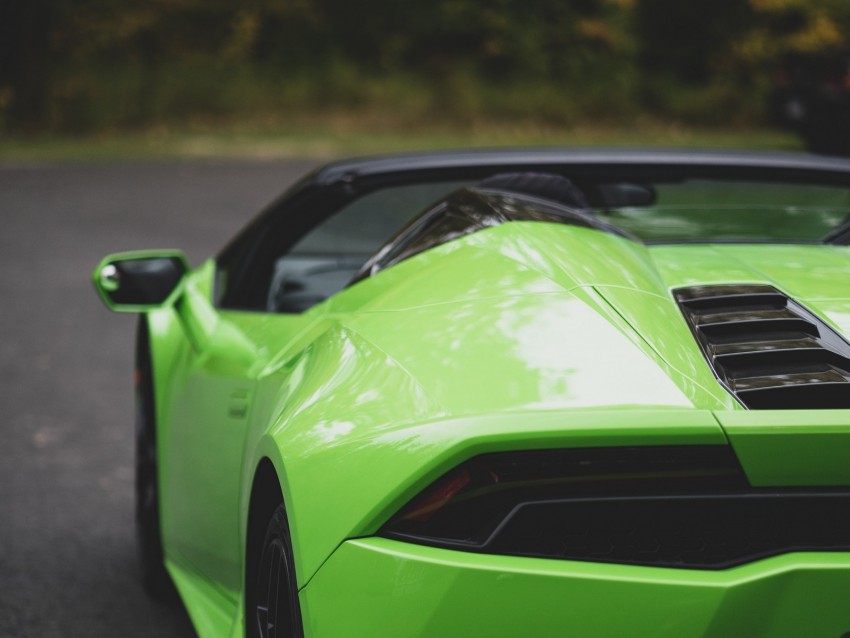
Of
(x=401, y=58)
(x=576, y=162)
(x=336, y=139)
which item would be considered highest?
(x=576, y=162)

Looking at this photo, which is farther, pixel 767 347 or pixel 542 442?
pixel 767 347

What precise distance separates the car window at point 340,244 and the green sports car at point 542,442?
568 millimetres

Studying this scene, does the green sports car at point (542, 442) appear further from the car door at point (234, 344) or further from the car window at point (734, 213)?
the car window at point (734, 213)

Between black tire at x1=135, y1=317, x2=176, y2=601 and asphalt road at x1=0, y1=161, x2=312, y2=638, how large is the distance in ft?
0.24

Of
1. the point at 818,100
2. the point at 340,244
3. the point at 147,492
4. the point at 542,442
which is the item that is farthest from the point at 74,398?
the point at 818,100

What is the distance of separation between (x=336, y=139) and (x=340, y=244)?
16.6 m

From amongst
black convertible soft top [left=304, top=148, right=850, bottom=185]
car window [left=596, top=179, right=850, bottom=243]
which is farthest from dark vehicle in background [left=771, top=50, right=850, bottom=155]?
black convertible soft top [left=304, top=148, right=850, bottom=185]

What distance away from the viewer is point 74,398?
646cm

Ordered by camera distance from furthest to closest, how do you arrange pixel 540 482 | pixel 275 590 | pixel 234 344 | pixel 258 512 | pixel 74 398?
pixel 74 398, pixel 234 344, pixel 258 512, pixel 275 590, pixel 540 482

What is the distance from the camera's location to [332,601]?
180 cm

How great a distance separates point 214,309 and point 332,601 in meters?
1.76

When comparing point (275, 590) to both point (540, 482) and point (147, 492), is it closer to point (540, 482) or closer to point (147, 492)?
point (540, 482)

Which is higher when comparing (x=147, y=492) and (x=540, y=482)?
(x=540, y=482)

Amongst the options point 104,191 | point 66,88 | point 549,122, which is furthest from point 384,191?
point 549,122
